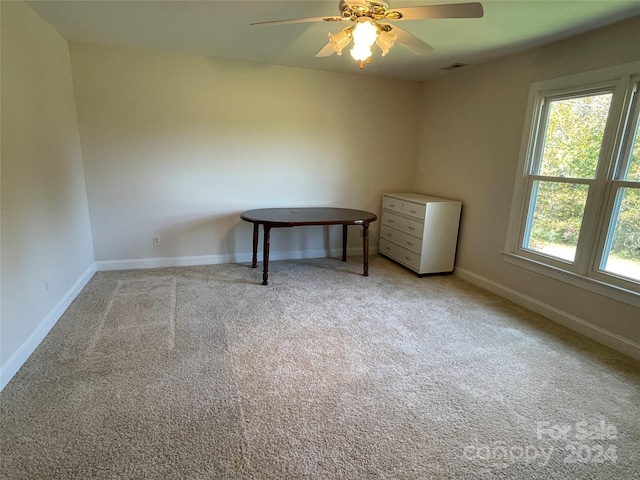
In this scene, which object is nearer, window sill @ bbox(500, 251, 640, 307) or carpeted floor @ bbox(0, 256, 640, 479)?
carpeted floor @ bbox(0, 256, 640, 479)

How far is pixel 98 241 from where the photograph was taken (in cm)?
367

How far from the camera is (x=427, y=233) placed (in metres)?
3.76

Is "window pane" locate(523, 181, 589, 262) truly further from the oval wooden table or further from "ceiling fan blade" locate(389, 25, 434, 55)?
"ceiling fan blade" locate(389, 25, 434, 55)

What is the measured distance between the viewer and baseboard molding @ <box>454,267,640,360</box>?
7.88 feet

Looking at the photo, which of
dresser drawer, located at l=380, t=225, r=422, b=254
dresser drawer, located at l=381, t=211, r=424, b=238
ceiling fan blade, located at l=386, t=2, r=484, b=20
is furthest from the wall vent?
ceiling fan blade, located at l=386, t=2, r=484, b=20

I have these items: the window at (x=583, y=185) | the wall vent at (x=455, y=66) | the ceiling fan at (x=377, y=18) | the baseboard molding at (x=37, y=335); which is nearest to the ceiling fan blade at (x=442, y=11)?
the ceiling fan at (x=377, y=18)

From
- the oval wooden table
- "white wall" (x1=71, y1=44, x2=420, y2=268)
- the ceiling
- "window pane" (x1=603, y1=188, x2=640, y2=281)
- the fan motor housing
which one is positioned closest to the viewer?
the fan motor housing

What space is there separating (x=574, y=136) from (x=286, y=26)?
8.13ft

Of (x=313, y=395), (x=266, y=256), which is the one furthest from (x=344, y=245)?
(x=313, y=395)

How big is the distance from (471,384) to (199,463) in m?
1.53

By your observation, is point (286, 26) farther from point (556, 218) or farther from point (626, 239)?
point (626, 239)

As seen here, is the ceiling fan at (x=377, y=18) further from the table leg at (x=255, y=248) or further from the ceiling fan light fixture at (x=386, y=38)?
the table leg at (x=255, y=248)

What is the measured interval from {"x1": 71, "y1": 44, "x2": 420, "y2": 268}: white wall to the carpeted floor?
111 cm

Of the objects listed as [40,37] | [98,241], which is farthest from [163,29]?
[98,241]
